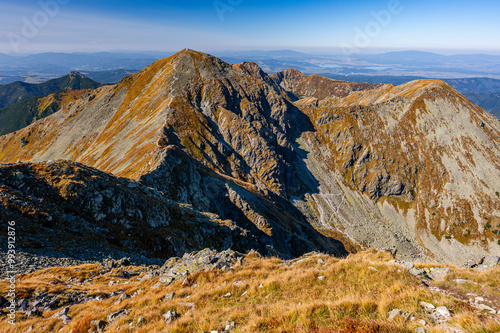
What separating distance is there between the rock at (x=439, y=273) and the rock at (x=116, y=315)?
19115mm

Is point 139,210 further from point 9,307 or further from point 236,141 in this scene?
point 236,141

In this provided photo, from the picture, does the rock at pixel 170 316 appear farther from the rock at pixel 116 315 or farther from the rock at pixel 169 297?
the rock at pixel 116 315

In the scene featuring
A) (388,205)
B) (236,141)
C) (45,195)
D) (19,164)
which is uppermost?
(19,164)

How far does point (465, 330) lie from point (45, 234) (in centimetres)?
3474

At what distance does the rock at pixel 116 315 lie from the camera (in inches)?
487

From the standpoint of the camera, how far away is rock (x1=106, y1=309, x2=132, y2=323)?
12.4 m

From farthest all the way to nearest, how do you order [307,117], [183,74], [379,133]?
[307,117], [379,133], [183,74]

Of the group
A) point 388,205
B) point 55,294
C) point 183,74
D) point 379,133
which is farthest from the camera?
point 379,133

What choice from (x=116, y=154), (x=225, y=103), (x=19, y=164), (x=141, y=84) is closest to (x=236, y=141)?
(x=225, y=103)

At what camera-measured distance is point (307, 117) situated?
608 feet

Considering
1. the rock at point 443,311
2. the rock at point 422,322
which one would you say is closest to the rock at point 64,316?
the rock at point 422,322

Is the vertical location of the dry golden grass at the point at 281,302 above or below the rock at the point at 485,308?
below

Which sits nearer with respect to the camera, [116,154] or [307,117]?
[116,154]

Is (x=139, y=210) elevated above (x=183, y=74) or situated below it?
below
